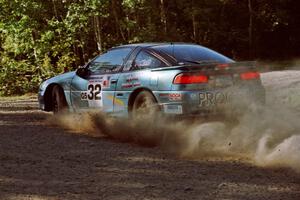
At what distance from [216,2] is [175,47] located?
19653 mm

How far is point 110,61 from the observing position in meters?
8.92

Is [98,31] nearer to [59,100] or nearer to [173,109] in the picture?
[59,100]

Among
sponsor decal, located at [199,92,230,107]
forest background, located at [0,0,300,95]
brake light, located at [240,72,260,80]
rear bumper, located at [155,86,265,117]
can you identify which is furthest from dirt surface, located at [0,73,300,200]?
forest background, located at [0,0,300,95]

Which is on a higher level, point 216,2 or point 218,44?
point 216,2

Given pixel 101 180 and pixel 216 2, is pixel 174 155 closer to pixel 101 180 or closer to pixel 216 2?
pixel 101 180

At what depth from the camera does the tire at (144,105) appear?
7742 mm

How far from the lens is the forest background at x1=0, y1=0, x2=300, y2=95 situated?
21.6 meters

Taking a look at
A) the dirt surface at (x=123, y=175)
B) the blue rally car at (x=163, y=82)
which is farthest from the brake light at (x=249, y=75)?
the dirt surface at (x=123, y=175)

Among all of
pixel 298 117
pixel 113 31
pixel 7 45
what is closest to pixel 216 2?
pixel 113 31

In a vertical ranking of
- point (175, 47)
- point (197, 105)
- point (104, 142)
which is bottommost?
point (104, 142)

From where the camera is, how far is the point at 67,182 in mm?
5270

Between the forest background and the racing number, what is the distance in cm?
1230

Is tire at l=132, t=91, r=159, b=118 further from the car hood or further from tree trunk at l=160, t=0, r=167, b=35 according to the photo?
tree trunk at l=160, t=0, r=167, b=35

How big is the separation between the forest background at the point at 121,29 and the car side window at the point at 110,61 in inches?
472
